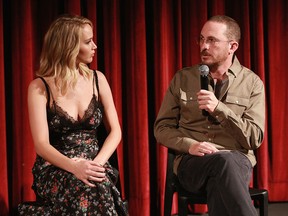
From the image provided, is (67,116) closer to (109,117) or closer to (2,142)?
(109,117)

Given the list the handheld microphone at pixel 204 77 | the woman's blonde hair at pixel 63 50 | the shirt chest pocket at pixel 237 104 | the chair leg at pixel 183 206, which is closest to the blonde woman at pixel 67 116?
the woman's blonde hair at pixel 63 50

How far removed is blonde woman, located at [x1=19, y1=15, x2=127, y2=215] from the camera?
2270mm

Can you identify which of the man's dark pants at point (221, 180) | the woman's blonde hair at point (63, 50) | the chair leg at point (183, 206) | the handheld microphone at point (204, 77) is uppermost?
the woman's blonde hair at point (63, 50)

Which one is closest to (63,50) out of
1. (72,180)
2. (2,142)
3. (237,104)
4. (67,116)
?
(67,116)

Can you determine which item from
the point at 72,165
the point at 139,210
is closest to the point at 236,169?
the point at 72,165

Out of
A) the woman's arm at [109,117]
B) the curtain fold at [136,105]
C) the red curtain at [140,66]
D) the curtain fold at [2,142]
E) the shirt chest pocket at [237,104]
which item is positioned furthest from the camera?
the curtain fold at [136,105]

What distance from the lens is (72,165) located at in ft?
7.35

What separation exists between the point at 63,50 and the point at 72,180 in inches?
24.3

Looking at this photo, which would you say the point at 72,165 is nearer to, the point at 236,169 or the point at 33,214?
the point at 33,214

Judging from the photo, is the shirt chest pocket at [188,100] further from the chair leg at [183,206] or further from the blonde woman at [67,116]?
the chair leg at [183,206]

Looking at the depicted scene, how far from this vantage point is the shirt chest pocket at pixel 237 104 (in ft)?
8.60

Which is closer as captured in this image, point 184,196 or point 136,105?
point 184,196

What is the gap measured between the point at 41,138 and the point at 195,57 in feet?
4.89

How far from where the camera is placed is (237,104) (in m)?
2.63
